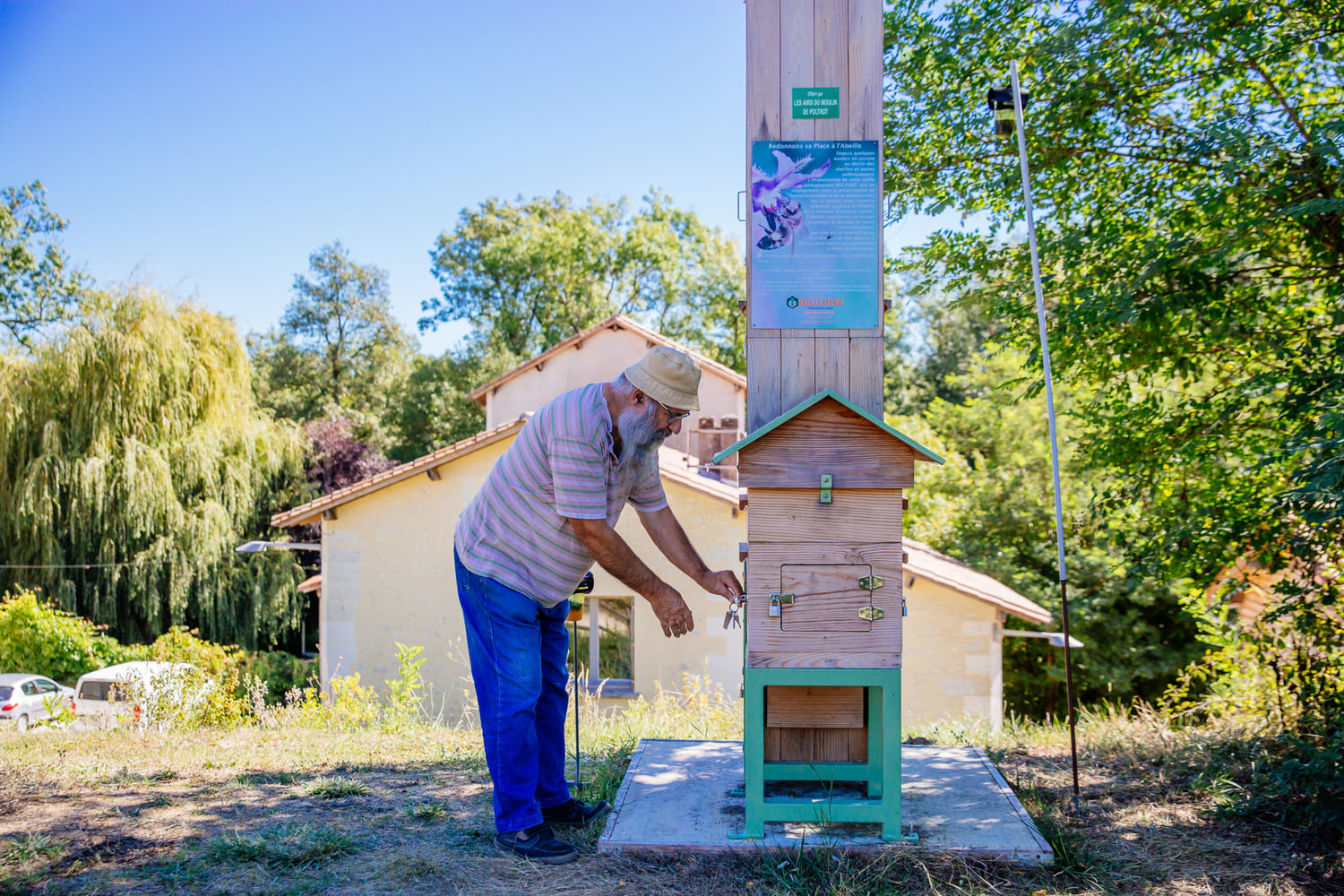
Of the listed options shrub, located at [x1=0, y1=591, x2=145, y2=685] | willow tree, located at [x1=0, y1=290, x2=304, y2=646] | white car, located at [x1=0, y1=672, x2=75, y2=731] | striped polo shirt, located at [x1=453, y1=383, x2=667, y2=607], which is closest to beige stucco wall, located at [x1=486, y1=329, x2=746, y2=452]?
willow tree, located at [x1=0, y1=290, x2=304, y2=646]

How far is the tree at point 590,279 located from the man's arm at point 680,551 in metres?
25.8

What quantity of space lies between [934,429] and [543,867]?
64.5 ft

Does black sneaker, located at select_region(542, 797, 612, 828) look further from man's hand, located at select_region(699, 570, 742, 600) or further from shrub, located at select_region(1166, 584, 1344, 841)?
shrub, located at select_region(1166, 584, 1344, 841)

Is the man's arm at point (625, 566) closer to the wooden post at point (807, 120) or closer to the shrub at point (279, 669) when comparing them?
the wooden post at point (807, 120)

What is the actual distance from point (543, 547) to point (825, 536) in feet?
3.27

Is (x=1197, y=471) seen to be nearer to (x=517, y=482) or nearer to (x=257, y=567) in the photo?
(x=517, y=482)

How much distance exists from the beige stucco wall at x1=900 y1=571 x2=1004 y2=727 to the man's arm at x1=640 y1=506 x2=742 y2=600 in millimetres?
9884

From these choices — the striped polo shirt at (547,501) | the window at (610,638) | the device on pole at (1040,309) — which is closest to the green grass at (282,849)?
the striped polo shirt at (547,501)

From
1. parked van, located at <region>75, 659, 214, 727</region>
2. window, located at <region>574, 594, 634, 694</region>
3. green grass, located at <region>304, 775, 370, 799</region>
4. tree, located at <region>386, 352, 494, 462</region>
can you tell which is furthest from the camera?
tree, located at <region>386, 352, 494, 462</region>

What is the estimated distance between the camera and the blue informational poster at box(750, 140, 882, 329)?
3.52 meters

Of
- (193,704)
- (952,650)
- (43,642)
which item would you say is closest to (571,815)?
(193,704)

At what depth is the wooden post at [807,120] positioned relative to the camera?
352 centimetres

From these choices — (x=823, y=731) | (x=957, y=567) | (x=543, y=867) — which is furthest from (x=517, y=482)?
(x=957, y=567)

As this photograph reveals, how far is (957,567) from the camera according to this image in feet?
50.8
